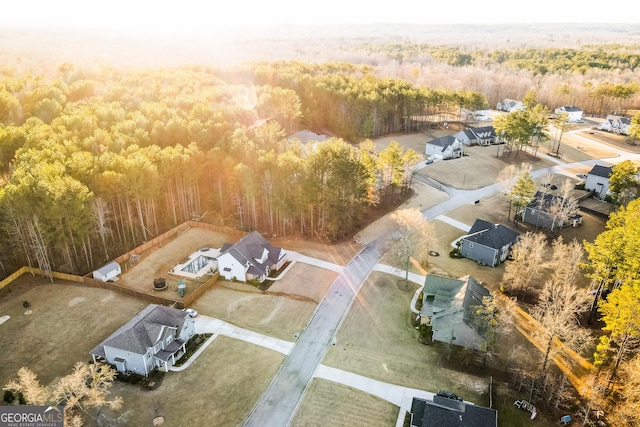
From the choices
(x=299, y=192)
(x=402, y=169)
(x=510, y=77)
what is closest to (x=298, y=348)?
(x=299, y=192)

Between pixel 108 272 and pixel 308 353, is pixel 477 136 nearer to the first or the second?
pixel 308 353

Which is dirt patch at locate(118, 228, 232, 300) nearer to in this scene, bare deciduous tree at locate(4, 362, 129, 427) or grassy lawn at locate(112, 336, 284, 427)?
grassy lawn at locate(112, 336, 284, 427)

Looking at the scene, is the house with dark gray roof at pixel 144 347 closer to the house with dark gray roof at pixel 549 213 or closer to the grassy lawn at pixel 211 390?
the grassy lawn at pixel 211 390

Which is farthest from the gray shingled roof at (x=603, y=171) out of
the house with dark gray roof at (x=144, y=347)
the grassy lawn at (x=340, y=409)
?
the house with dark gray roof at (x=144, y=347)

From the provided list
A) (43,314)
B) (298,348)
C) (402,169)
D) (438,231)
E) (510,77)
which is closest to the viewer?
(298,348)

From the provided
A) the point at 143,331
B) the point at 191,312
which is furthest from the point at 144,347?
the point at 191,312

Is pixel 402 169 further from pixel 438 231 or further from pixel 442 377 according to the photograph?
pixel 442 377
